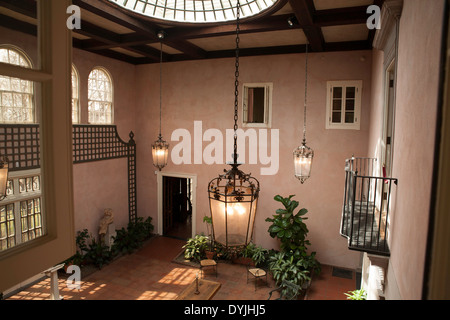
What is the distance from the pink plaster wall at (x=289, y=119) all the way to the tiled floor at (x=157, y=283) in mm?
1192

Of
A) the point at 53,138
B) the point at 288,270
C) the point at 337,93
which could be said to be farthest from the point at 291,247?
the point at 53,138

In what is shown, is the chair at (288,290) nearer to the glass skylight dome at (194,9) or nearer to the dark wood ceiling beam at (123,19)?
the glass skylight dome at (194,9)

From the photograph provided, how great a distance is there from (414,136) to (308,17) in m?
3.80

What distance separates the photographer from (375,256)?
3.83 meters

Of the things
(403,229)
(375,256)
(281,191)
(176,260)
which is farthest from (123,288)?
(403,229)

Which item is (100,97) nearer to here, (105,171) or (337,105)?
(105,171)

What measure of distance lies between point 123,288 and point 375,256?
5766mm

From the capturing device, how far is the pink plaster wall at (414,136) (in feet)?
Result: 6.52

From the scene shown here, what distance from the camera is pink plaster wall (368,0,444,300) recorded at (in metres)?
1.99

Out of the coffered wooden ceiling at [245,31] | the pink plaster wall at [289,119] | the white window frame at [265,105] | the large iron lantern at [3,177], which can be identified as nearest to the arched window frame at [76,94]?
the coffered wooden ceiling at [245,31]

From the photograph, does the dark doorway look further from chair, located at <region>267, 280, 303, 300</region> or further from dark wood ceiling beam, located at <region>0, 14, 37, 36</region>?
dark wood ceiling beam, located at <region>0, 14, 37, 36</region>

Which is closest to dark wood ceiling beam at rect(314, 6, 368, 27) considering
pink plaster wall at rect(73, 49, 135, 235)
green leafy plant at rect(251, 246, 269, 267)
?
green leafy plant at rect(251, 246, 269, 267)

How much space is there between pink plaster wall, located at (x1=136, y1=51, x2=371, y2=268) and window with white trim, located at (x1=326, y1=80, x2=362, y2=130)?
5.4 inches

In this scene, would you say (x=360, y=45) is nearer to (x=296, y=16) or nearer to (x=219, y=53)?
(x=296, y=16)
